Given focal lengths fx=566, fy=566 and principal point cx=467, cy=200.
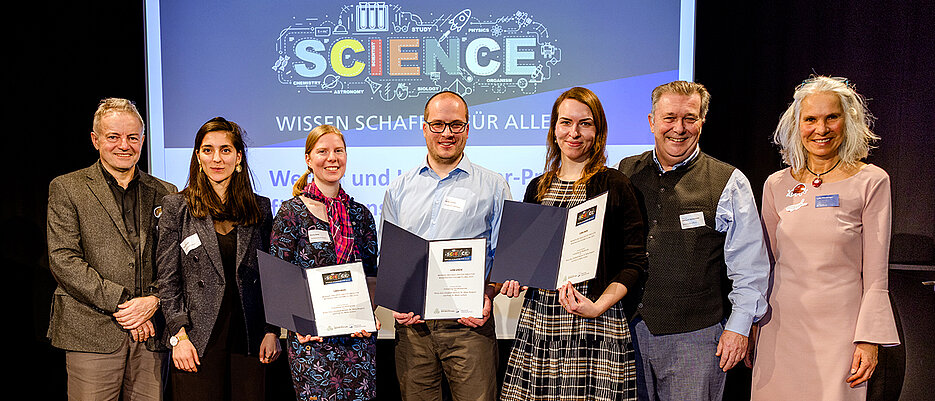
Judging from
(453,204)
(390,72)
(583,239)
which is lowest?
(583,239)

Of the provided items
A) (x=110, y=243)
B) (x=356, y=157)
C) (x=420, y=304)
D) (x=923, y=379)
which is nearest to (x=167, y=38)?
(x=356, y=157)

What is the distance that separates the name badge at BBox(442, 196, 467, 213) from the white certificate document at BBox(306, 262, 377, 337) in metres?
0.47

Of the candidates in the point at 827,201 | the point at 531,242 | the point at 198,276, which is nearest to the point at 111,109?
the point at 198,276

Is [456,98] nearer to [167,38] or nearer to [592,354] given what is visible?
[592,354]

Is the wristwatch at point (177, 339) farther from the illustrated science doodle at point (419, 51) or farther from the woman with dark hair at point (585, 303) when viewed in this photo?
the illustrated science doodle at point (419, 51)

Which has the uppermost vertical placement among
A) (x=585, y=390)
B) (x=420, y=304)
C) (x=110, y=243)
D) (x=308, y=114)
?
(x=308, y=114)

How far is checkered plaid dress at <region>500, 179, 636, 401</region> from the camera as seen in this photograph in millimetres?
2090

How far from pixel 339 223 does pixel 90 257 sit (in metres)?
1.25

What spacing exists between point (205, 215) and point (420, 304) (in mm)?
1012

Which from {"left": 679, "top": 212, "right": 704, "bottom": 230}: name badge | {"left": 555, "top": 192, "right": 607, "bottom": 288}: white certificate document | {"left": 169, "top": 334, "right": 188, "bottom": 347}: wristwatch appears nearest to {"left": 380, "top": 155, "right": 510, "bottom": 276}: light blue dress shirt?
{"left": 555, "top": 192, "right": 607, "bottom": 288}: white certificate document

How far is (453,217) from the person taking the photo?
2.49 metres

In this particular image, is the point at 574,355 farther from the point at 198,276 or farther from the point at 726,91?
the point at 726,91

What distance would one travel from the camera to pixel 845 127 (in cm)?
230

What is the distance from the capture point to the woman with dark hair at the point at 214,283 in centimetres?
239
